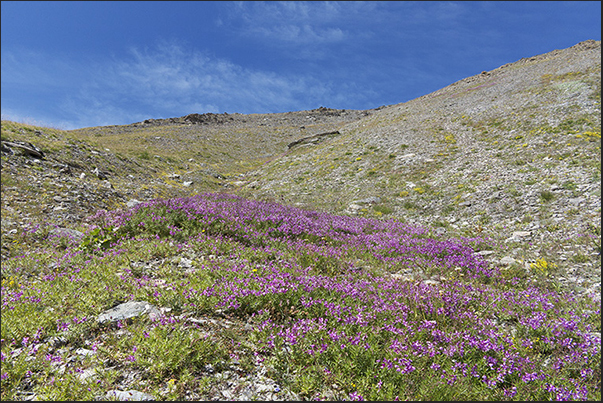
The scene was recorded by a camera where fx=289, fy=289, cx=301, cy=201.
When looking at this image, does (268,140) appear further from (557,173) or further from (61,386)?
(61,386)

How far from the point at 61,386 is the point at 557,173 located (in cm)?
1960

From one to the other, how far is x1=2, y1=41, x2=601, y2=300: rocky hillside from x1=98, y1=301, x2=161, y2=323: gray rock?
18.8ft

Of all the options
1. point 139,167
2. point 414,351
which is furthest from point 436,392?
point 139,167

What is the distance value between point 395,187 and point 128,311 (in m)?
18.3

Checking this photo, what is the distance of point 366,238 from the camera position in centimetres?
1184

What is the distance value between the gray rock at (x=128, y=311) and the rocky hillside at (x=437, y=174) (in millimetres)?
5732

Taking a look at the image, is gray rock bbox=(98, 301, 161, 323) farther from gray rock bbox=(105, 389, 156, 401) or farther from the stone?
the stone

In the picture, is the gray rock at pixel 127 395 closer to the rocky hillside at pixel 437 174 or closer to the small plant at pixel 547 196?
the rocky hillside at pixel 437 174

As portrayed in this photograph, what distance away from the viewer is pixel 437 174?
2067 centimetres

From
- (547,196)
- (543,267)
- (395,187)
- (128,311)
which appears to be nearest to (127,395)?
(128,311)

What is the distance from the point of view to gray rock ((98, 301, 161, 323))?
17.3 ft

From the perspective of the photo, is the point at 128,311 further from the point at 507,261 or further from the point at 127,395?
the point at 507,261

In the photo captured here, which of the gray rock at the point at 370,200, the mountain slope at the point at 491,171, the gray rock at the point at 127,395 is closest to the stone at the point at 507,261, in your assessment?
the mountain slope at the point at 491,171

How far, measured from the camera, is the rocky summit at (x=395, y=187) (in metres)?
5.83
